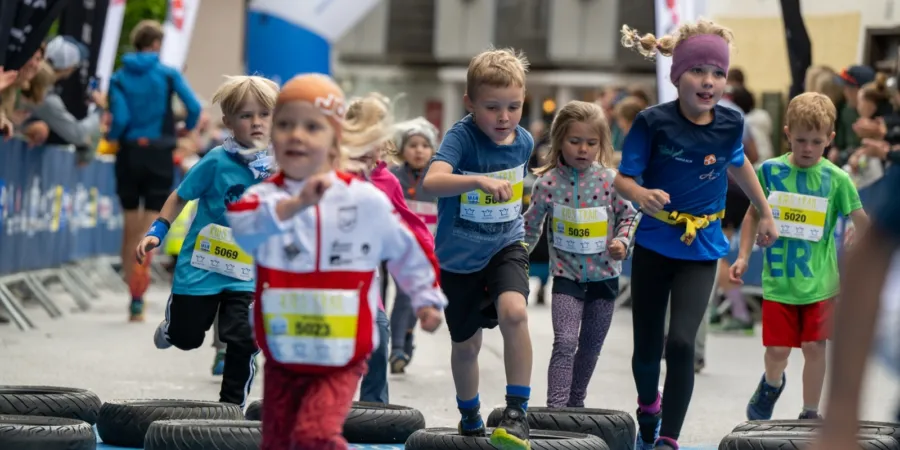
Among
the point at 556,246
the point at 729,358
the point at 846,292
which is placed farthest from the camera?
the point at 729,358

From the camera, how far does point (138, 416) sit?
753 centimetres

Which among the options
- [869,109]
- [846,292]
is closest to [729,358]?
[869,109]

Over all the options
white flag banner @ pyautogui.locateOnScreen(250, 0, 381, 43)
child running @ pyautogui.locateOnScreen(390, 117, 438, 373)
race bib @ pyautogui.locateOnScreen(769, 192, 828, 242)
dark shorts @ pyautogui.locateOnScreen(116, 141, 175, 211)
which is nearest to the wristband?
race bib @ pyautogui.locateOnScreen(769, 192, 828, 242)

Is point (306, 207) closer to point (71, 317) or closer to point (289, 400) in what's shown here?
point (289, 400)

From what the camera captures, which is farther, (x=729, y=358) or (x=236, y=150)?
(x=729, y=358)

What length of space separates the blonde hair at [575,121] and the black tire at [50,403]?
2499 mm

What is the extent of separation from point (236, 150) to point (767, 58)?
46.4ft

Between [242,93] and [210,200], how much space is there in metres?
0.54

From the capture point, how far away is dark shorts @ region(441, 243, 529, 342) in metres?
6.86

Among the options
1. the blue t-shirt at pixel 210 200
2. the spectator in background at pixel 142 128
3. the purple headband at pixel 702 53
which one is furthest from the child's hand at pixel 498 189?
the spectator in background at pixel 142 128

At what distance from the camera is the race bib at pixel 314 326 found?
16.7ft

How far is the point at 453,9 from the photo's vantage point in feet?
151

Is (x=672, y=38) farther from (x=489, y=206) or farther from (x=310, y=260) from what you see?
(x=310, y=260)

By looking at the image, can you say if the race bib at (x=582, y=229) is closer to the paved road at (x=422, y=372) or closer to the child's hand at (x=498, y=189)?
the paved road at (x=422, y=372)
